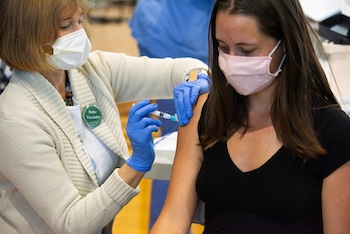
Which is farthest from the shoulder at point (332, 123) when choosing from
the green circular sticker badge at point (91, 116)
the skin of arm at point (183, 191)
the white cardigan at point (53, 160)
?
the green circular sticker badge at point (91, 116)

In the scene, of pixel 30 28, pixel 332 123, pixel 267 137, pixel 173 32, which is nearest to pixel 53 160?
pixel 30 28

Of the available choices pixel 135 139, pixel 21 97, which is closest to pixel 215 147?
pixel 135 139

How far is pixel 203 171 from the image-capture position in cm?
196

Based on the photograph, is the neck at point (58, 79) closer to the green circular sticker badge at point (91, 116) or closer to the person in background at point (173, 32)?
the green circular sticker badge at point (91, 116)

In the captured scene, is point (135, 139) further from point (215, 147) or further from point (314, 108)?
point (314, 108)

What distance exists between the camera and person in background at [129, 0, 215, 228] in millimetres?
3271

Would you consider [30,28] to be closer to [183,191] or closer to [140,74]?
[140,74]

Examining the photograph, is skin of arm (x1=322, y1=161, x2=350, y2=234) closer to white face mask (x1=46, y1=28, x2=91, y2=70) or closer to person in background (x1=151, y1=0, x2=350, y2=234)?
person in background (x1=151, y1=0, x2=350, y2=234)

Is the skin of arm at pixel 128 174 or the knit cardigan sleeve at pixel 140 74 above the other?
the knit cardigan sleeve at pixel 140 74

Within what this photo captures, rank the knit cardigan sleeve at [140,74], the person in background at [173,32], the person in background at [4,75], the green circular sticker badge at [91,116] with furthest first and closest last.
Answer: the person in background at [4,75] → the person in background at [173,32] → the knit cardigan sleeve at [140,74] → the green circular sticker badge at [91,116]

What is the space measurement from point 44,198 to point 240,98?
60 centimetres

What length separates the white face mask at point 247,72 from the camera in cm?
183

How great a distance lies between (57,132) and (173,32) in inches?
52.0

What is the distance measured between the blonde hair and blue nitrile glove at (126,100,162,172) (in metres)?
0.29
